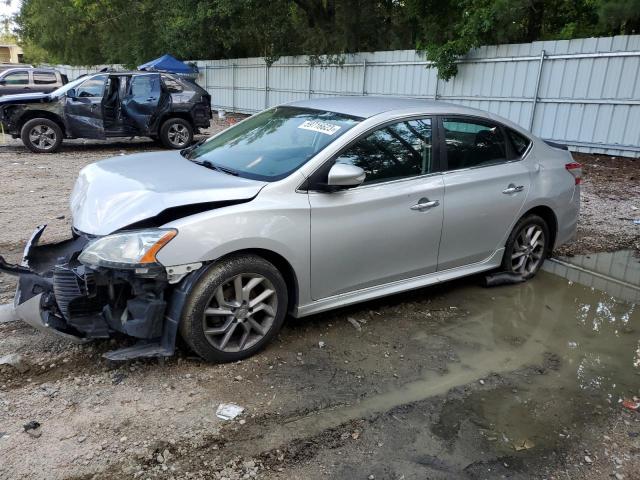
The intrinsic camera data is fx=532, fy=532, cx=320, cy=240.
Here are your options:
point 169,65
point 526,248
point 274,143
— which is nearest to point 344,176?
point 274,143

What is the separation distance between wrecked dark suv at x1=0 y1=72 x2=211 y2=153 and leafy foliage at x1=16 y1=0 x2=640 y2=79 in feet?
22.3

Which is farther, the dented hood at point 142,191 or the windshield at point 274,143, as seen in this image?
the windshield at point 274,143

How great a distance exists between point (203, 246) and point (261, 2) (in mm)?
19716

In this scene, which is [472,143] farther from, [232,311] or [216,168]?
[232,311]

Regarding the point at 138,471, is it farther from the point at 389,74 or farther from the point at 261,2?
the point at 261,2

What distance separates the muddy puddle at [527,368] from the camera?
3.00 m

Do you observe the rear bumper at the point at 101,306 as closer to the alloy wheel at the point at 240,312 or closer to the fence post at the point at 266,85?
the alloy wheel at the point at 240,312

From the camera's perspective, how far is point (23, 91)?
18.6m

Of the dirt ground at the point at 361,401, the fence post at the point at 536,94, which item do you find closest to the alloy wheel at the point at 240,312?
the dirt ground at the point at 361,401

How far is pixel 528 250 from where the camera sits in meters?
5.07

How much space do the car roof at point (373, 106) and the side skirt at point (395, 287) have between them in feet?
4.28

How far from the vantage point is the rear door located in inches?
170

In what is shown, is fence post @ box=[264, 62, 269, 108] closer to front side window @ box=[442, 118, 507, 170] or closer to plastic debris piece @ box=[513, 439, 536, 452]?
front side window @ box=[442, 118, 507, 170]

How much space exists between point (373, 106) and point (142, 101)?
9.47 m
